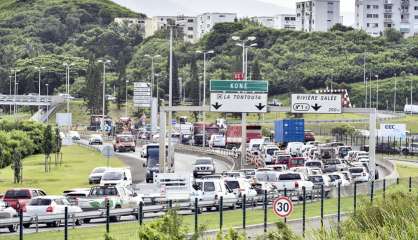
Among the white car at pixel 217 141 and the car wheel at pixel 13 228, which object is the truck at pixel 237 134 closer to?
the white car at pixel 217 141

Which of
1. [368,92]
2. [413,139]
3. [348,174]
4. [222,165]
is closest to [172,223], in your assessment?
[348,174]

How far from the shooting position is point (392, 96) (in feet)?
561

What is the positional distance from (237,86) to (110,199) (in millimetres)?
22350

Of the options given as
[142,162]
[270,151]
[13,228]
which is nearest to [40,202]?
[13,228]

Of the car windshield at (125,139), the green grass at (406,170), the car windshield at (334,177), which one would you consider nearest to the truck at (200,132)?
the car windshield at (125,139)

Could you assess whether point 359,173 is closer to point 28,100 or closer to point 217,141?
point 217,141

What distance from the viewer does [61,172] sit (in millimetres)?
74500

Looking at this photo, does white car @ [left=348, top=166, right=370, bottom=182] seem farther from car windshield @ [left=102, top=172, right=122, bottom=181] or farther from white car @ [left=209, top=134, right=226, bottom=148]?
white car @ [left=209, top=134, right=226, bottom=148]

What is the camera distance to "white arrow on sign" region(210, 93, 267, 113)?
2382 inches

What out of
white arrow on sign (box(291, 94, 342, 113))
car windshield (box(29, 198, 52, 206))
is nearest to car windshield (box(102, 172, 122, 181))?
white arrow on sign (box(291, 94, 342, 113))

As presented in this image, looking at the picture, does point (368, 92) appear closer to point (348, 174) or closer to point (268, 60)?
point (268, 60)

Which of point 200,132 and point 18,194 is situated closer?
point 18,194

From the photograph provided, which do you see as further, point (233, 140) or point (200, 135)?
point (200, 135)

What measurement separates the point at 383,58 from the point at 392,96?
21327 mm
